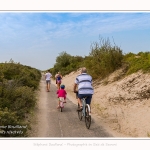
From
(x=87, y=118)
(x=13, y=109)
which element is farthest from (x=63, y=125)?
(x=13, y=109)

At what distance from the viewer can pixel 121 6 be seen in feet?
19.1

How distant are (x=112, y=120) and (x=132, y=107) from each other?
117 centimetres

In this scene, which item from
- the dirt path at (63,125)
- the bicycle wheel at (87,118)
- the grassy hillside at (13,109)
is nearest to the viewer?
the grassy hillside at (13,109)

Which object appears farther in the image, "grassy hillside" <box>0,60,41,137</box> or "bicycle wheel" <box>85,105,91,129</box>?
"bicycle wheel" <box>85,105,91,129</box>

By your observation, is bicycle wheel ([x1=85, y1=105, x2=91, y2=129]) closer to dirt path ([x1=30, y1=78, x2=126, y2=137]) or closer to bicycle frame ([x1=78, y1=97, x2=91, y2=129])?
bicycle frame ([x1=78, y1=97, x2=91, y2=129])

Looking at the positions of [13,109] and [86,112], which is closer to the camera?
[13,109]

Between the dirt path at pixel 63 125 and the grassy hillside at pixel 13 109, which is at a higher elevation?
the grassy hillside at pixel 13 109

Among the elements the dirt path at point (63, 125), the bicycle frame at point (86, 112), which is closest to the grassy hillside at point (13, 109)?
the dirt path at point (63, 125)

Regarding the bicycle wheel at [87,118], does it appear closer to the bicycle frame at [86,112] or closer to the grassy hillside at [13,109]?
the bicycle frame at [86,112]

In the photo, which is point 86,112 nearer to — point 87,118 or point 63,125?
point 87,118

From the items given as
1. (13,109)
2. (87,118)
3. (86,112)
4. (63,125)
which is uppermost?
(13,109)

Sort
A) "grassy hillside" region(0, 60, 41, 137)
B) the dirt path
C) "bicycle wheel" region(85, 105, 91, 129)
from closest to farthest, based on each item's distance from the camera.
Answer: "grassy hillside" region(0, 60, 41, 137) < the dirt path < "bicycle wheel" region(85, 105, 91, 129)

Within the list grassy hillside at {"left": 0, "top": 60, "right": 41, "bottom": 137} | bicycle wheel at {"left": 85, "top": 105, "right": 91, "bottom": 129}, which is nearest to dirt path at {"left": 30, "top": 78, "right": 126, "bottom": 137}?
bicycle wheel at {"left": 85, "top": 105, "right": 91, "bottom": 129}

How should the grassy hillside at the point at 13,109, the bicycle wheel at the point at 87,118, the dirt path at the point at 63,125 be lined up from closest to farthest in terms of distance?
the grassy hillside at the point at 13,109
the dirt path at the point at 63,125
the bicycle wheel at the point at 87,118
